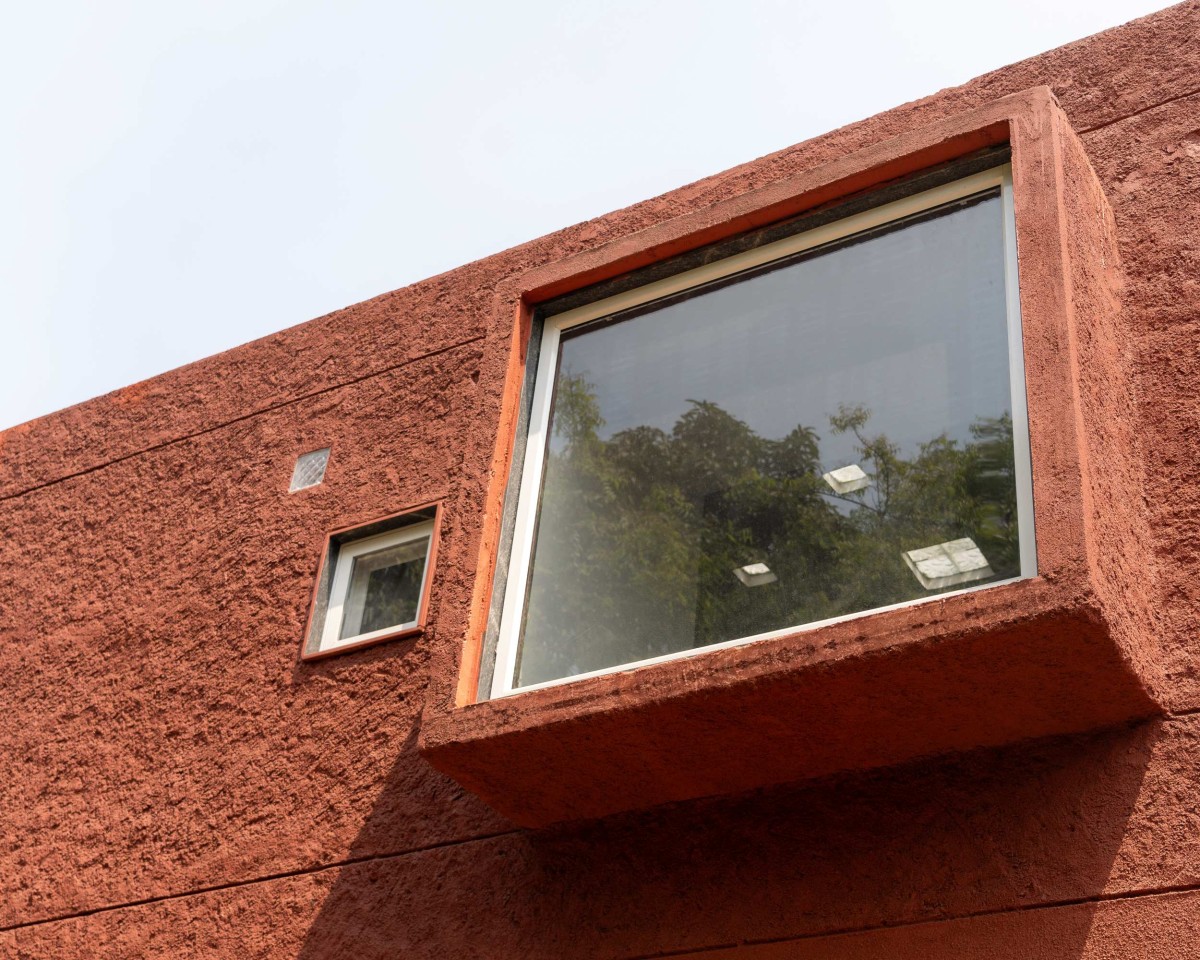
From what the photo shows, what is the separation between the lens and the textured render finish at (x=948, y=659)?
389 centimetres

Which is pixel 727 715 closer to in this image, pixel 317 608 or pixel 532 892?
pixel 532 892

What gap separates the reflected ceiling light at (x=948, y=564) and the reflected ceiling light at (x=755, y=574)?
424 millimetres

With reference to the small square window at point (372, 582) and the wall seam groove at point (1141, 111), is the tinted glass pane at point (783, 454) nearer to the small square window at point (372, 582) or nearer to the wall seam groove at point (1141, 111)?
the wall seam groove at point (1141, 111)

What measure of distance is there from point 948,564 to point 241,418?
3.94 meters

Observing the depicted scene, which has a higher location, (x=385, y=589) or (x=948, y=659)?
(x=385, y=589)

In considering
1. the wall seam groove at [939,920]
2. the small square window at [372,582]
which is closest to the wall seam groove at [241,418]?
the small square window at [372,582]

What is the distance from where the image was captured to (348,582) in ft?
20.5

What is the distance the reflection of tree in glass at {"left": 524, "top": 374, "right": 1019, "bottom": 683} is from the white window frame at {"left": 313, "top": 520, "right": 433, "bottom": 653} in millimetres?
1039

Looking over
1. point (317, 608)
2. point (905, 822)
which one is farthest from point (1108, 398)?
point (317, 608)

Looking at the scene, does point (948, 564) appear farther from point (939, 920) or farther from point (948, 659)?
point (939, 920)

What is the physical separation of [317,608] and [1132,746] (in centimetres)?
324

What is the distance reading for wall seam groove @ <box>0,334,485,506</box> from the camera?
668 cm

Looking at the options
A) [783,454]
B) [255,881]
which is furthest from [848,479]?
[255,881]

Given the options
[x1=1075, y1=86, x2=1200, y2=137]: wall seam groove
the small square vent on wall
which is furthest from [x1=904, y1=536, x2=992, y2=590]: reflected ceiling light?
the small square vent on wall
